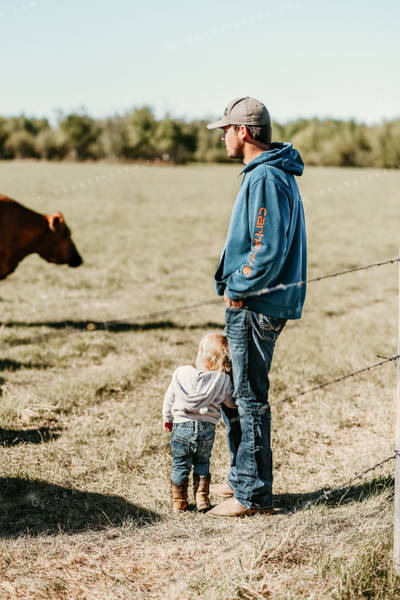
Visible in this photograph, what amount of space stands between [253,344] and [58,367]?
361cm

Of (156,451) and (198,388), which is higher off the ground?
(198,388)

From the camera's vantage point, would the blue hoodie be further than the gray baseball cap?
No

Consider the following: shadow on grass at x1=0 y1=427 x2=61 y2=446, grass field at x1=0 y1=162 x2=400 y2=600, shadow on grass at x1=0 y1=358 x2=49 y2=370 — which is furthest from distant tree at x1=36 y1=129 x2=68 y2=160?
shadow on grass at x1=0 y1=427 x2=61 y2=446

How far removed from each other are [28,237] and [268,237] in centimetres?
564

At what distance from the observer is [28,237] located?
8.02 m

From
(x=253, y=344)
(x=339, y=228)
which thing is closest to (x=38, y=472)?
(x=253, y=344)

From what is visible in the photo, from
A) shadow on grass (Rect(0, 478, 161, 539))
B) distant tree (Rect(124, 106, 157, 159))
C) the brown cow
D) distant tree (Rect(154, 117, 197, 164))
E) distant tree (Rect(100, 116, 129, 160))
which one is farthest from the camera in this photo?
distant tree (Rect(100, 116, 129, 160))

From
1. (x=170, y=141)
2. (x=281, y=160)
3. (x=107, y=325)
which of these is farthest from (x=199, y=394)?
(x=170, y=141)

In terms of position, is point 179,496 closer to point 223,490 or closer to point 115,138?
point 223,490

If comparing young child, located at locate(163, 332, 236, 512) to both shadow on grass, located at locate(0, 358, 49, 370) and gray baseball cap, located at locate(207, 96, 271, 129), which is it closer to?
gray baseball cap, located at locate(207, 96, 271, 129)

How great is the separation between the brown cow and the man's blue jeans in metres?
5.21

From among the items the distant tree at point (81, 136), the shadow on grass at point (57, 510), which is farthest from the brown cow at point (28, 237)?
the distant tree at point (81, 136)

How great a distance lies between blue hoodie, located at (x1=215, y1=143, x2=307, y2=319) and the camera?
10.2 feet

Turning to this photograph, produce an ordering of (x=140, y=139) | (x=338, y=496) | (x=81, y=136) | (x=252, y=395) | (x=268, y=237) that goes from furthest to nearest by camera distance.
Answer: (x=81, y=136), (x=140, y=139), (x=338, y=496), (x=252, y=395), (x=268, y=237)
